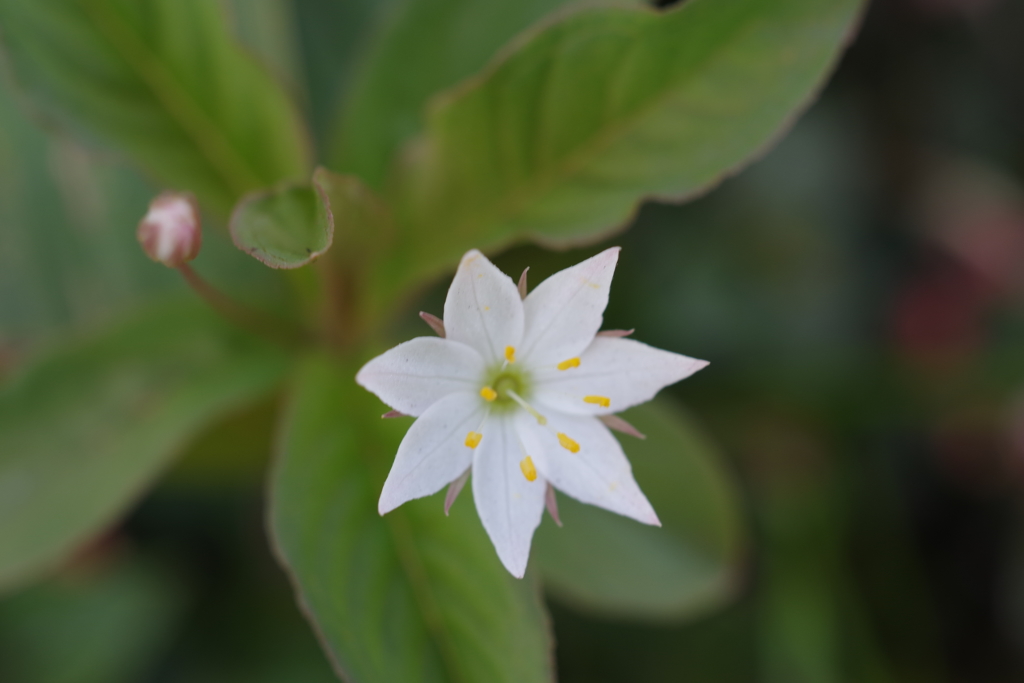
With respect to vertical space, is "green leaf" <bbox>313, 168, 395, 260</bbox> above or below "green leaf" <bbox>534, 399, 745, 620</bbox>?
above

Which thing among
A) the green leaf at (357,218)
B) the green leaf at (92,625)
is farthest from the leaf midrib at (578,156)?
the green leaf at (92,625)

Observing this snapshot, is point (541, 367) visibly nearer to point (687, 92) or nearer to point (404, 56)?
point (687, 92)

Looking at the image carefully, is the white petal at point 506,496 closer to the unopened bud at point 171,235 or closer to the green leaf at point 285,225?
the green leaf at point 285,225

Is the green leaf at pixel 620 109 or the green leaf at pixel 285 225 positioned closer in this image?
the green leaf at pixel 285 225

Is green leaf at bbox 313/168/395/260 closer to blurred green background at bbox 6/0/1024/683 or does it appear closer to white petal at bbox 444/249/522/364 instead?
white petal at bbox 444/249/522/364

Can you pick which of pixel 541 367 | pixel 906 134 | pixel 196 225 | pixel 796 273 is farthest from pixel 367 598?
pixel 906 134

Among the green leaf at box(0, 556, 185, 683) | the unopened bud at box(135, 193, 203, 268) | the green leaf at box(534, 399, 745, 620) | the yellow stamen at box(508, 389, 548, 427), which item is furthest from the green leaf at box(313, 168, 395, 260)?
the green leaf at box(0, 556, 185, 683)

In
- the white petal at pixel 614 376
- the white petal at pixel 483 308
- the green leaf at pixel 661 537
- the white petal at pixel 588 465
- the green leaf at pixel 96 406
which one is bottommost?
the green leaf at pixel 661 537

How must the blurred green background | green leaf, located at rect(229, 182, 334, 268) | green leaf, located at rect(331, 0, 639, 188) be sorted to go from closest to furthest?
green leaf, located at rect(229, 182, 334, 268) < green leaf, located at rect(331, 0, 639, 188) < the blurred green background
